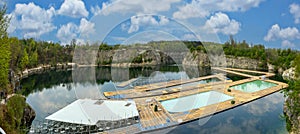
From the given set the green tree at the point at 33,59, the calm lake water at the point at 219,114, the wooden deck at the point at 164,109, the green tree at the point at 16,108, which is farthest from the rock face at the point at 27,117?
the green tree at the point at 33,59

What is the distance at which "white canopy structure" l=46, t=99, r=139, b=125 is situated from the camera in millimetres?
6957

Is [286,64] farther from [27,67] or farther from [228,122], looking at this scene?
[27,67]

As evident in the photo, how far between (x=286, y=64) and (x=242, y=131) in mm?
15185

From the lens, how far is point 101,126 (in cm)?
675

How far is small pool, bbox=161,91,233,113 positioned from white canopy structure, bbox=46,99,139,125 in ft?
5.59

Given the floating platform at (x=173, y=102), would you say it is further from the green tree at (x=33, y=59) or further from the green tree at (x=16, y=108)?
the green tree at (x=33, y=59)

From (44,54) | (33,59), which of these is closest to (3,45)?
Answer: (33,59)

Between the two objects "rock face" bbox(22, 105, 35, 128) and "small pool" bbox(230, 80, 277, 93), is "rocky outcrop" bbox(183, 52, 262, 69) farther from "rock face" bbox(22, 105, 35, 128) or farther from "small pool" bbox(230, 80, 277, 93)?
"rock face" bbox(22, 105, 35, 128)

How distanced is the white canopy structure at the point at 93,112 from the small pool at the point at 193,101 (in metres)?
1.70

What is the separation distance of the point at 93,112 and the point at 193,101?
14.9 ft

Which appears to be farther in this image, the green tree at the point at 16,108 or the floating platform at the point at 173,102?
the floating platform at the point at 173,102

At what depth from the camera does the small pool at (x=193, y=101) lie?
348 inches

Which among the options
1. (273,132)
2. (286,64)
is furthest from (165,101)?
(286,64)

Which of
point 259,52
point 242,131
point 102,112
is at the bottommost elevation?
point 242,131
